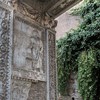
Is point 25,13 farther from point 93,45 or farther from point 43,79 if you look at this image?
point 93,45

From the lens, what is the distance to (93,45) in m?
8.86

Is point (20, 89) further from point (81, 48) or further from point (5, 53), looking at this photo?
point (81, 48)

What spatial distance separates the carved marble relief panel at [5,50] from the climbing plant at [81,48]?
5.29m

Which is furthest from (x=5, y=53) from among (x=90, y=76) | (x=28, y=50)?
(x=90, y=76)

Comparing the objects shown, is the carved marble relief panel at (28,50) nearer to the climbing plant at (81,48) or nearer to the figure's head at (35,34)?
the figure's head at (35,34)

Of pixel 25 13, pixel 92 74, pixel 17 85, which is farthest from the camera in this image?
pixel 92 74

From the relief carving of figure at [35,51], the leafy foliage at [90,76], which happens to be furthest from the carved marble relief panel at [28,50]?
the leafy foliage at [90,76]

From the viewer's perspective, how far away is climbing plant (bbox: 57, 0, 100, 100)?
848 cm

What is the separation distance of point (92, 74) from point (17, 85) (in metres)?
5.16

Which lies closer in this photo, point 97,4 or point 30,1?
point 30,1

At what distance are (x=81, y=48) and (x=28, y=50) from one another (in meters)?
5.51

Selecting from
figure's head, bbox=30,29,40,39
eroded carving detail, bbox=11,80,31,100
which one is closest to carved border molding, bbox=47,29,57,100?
figure's head, bbox=30,29,40,39

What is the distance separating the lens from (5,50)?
3484 millimetres

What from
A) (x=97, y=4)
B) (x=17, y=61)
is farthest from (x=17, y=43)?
(x=97, y=4)
